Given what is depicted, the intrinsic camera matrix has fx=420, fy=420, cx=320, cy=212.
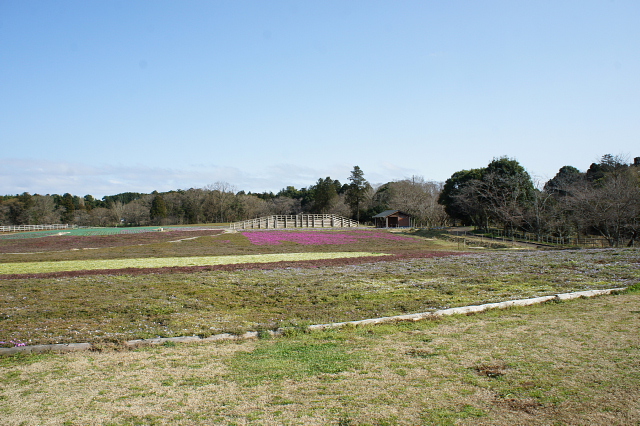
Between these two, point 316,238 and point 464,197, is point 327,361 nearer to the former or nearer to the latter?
point 316,238

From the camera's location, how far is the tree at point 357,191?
323ft

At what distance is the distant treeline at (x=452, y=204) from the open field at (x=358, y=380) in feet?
97.7

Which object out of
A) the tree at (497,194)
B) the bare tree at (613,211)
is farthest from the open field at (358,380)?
the tree at (497,194)

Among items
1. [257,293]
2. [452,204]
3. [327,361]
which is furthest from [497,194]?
[327,361]

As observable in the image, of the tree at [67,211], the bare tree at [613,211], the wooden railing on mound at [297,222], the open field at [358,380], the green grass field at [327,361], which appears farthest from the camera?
the tree at [67,211]

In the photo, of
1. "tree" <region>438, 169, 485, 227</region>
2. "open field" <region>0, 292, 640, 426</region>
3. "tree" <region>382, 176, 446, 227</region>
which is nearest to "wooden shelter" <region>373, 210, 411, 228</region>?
"tree" <region>382, 176, 446, 227</region>

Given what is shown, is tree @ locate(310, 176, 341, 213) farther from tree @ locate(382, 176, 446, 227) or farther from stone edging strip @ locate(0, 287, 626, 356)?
stone edging strip @ locate(0, 287, 626, 356)

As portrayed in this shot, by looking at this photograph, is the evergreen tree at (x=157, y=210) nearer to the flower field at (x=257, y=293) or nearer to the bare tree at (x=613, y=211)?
the flower field at (x=257, y=293)

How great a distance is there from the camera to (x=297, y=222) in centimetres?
8425

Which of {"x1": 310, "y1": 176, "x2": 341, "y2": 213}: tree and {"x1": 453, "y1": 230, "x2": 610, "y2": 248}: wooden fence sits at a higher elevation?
{"x1": 310, "y1": 176, "x2": 341, "y2": 213}: tree

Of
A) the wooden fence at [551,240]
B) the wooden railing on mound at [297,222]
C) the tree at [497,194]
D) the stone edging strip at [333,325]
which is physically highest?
the tree at [497,194]

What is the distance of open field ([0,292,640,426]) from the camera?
15.7 feet

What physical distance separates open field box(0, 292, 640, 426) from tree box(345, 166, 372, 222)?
9035 centimetres

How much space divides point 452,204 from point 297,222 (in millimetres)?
31378
